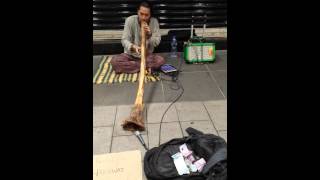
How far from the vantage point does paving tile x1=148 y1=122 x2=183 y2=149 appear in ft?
10.1

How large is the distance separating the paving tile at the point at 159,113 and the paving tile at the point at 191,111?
76 millimetres

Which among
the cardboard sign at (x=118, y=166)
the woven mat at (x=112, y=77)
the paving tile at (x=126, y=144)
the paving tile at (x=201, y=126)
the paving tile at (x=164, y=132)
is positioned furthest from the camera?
the woven mat at (x=112, y=77)

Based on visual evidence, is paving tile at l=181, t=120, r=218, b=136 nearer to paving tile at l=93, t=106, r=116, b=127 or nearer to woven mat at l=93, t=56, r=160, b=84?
paving tile at l=93, t=106, r=116, b=127

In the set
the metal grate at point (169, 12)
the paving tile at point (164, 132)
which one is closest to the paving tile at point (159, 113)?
the paving tile at point (164, 132)

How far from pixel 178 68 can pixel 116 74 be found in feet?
3.50

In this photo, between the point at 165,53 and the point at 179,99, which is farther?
the point at 165,53

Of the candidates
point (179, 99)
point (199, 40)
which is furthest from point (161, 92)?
point (199, 40)

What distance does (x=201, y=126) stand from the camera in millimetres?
3316

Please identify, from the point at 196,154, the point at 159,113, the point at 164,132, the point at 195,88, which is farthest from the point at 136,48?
the point at 196,154

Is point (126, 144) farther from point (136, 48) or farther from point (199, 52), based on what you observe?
point (199, 52)

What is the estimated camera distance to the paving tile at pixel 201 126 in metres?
3.22

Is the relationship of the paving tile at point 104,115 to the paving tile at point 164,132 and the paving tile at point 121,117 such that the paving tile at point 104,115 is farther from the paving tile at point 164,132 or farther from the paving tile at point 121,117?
the paving tile at point 164,132
